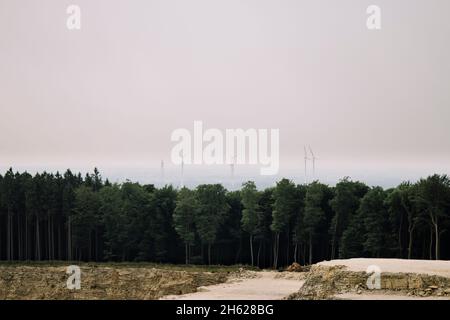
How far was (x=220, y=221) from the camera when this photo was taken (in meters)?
86.6

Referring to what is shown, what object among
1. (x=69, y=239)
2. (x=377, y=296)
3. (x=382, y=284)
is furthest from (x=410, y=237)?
(x=69, y=239)

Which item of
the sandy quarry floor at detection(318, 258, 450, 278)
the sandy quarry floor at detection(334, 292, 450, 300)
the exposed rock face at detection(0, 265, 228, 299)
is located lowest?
the exposed rock face at detection(0, 265, 228, 299)

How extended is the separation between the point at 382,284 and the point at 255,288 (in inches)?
616

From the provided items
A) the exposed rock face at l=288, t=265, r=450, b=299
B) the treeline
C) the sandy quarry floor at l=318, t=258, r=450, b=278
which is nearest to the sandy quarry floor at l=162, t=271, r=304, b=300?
the exposed rock face at l=288, t=265, r=450, b=299

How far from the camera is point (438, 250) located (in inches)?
2827

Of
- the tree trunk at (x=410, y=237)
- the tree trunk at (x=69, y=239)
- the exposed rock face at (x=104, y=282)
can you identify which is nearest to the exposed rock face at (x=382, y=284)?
the exposed rock face at (x=104, y=282)

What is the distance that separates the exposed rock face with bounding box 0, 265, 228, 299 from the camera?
62969 mm

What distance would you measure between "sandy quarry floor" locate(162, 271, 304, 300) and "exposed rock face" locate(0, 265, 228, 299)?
2027mm

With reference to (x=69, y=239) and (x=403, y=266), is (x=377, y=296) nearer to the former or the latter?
(x=403, y=266)

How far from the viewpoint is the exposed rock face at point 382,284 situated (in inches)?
1881

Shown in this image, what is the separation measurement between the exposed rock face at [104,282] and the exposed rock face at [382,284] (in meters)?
13.6

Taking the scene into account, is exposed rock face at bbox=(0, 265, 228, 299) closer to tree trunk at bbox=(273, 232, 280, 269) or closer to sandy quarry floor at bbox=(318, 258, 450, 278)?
tree trunk at bbox=(273, 232, 280, 269)
